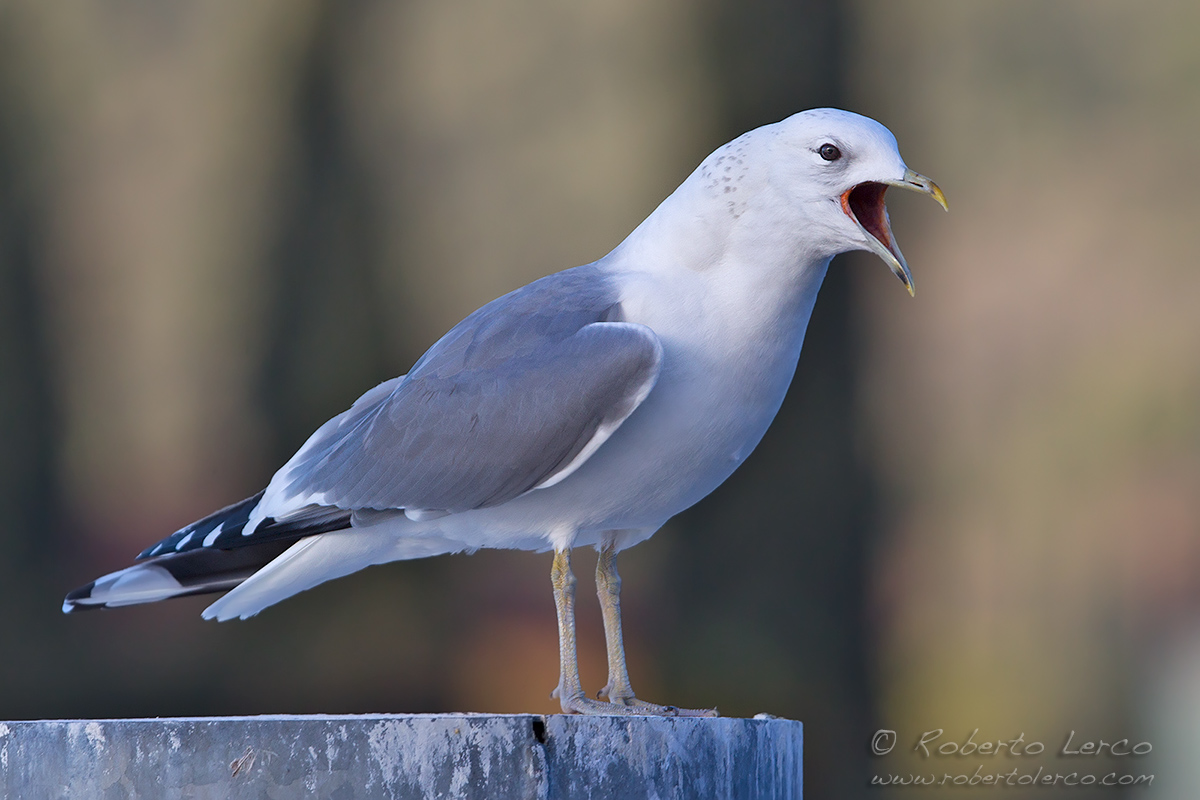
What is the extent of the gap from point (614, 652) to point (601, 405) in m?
0.50

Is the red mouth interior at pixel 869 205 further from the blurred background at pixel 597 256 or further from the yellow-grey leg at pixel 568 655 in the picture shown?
the blurred background at pixel 597 256

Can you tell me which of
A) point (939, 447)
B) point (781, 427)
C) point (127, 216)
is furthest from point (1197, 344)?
point (127, 216)

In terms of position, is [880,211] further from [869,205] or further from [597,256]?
[597,256]

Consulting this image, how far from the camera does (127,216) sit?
5.24 m

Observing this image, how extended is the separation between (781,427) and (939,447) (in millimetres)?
731

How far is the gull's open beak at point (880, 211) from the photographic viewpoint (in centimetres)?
195

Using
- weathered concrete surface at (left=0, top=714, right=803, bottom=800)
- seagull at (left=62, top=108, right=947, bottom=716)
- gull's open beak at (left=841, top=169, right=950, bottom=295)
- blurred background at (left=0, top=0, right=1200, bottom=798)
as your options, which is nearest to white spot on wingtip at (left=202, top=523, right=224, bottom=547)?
seagull at (left=62, top=108, right=947, bottom=716)

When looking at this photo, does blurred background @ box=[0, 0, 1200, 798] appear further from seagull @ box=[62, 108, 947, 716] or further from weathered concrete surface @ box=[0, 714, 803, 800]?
weathered concrete surface @ box=[0, 714, 803, 800]

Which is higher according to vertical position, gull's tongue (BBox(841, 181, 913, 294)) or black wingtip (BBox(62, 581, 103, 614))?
Result: gull's tongue (BBox(841, 181, 913, 294))

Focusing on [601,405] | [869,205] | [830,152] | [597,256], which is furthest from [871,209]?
[597,256]

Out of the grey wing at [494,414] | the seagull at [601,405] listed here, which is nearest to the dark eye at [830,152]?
the seagull at [601,405]

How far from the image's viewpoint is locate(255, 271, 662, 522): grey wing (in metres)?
1.91

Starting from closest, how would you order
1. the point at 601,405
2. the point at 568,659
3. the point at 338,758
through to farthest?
the point at 338,758 → the point at 601,405 → the point at 568,659

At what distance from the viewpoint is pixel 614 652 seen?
2.15 m
